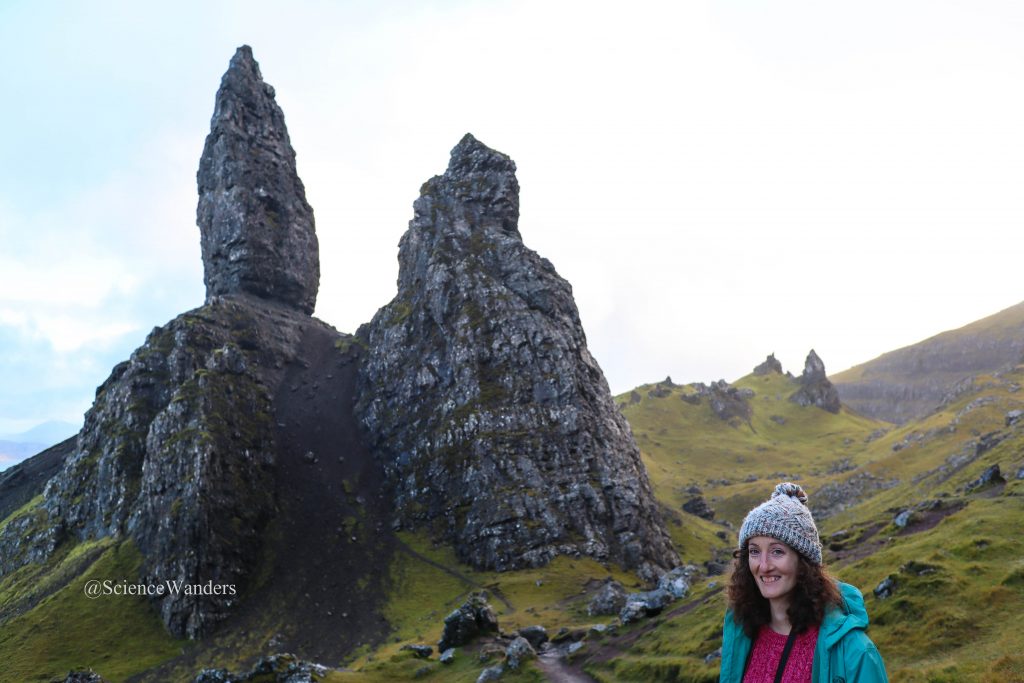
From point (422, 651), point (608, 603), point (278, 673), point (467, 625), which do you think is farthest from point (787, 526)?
point (608, 603)

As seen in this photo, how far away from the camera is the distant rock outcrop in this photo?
137m

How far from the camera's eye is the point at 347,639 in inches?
4355

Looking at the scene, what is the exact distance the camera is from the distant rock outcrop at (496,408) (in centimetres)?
13675

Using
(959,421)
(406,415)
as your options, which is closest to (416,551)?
(406,415)

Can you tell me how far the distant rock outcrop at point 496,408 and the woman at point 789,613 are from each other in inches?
4887

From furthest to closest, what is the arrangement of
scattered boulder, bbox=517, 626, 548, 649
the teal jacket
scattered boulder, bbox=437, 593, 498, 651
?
scattered boulder, bbox=437, 593, 498, 651 → scattered boulder, bbox=517, 626, 548, 649 → the teal jacket

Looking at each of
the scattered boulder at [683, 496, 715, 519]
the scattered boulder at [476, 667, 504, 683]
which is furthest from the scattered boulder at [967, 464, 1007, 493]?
the scattered boulder at [683, 496, 715, 519]

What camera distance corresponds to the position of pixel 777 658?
28.7 feet

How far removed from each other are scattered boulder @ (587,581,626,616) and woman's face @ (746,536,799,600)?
8594 cm

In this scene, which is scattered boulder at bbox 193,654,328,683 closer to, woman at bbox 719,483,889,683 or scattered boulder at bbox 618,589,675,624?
scattered boulder at bbox 618,589,675,624

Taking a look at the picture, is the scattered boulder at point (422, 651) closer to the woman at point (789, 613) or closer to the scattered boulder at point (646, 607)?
the scattered boulder at point (646, 607)

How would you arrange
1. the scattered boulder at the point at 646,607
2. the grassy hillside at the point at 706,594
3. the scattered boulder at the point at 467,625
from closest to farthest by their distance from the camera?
the grassy hillside at the point at 706,594
the scattered boulder at the point at 646,607
the scattered boulder at the point at 467,625

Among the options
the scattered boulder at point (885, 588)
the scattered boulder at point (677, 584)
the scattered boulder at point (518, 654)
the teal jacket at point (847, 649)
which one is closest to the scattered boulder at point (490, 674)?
the scattered boulder at point (518, 654)

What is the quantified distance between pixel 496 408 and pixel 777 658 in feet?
482
